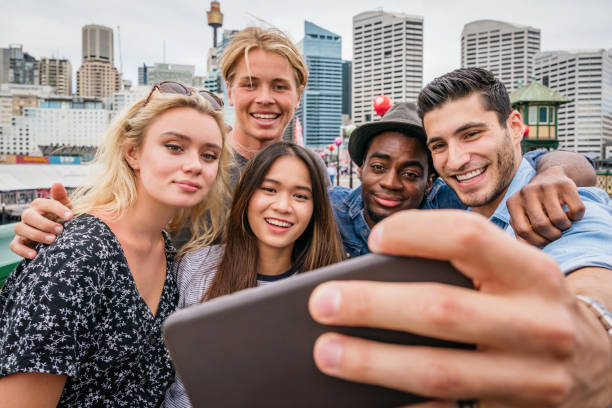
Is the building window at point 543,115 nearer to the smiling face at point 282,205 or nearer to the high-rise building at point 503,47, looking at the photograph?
the smiling face at point 282,205

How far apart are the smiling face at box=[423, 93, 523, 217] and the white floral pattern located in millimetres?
1971

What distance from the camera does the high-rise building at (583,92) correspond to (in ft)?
297

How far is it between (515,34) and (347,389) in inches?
5272

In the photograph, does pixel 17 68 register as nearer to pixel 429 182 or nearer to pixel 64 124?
pixel 64 124

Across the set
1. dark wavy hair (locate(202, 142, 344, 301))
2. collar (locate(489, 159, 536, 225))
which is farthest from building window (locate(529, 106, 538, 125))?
dark wavy hair (locate(202, 142, 344, 301))

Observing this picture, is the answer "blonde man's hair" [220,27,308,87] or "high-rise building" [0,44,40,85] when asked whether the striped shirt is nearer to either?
"blonde man's hair" [220,27,308,87]

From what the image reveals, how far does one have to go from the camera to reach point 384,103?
7.07m

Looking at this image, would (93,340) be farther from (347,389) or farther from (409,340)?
(409,340)

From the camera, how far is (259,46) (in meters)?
3.27

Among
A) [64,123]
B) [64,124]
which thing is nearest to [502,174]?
[64,124]

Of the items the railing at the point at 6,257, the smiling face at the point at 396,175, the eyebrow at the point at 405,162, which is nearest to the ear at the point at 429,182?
the smiling face at the point at 396,175

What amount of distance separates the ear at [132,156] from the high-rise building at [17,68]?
234 meters

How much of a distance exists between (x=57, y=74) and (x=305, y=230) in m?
239

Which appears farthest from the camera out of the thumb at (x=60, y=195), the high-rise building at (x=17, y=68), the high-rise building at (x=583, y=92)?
the high-rise building at (x=17, y=68)
